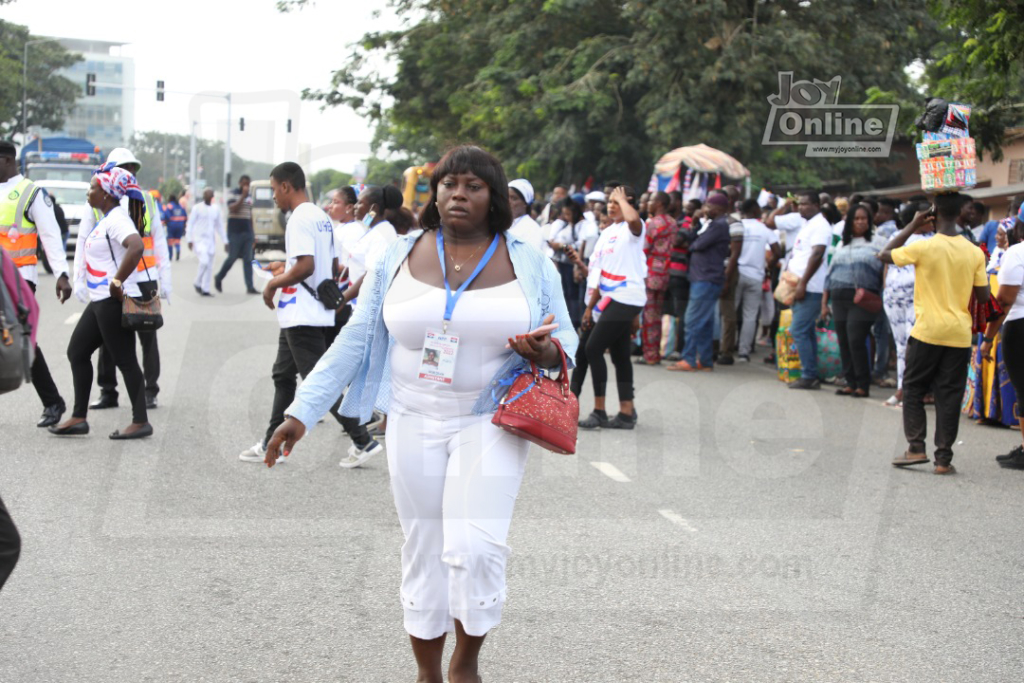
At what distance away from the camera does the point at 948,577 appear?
5.70 metres

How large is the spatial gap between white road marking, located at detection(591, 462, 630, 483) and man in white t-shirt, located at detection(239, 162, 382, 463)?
1.46 m

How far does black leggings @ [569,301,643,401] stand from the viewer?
939cm

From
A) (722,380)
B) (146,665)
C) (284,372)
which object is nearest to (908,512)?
(284,372)

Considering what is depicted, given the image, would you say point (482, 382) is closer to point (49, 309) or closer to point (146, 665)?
point (146, 665)

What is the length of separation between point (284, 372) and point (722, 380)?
602 centimetres

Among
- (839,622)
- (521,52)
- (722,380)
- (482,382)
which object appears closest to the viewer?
(482,382)

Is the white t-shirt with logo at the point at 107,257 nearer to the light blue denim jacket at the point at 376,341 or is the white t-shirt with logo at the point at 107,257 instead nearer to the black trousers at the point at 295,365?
the black trousers at the point at 295,365

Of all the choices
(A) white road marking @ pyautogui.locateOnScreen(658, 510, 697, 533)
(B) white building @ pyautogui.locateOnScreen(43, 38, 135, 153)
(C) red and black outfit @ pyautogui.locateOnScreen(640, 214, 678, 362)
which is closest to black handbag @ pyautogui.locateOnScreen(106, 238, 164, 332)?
(A) white road marking @ pyautogui.locateOnScreen(658, 510, 697, 533)

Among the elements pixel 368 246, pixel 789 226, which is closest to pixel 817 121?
pixel 789 226

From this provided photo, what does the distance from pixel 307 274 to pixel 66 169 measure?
27088mm

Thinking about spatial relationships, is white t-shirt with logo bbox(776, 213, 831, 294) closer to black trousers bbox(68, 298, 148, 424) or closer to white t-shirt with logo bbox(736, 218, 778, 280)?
white t-shirt with logo bbox(736, 218, 778, 280)

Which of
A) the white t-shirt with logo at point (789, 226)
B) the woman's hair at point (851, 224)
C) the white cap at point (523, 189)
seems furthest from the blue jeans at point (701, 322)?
the white cap at point (523, 189)

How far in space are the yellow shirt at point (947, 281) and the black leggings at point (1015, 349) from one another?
0.31 meters

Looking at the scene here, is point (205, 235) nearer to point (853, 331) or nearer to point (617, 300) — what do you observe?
point (853, 331)
